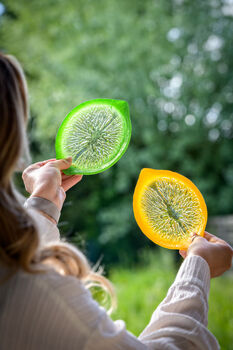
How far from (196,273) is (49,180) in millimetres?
288

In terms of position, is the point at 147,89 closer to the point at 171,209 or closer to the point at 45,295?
the point at 171,209

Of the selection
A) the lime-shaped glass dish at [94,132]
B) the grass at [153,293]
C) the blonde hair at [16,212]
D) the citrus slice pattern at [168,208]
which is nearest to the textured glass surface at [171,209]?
the citrus slice pattern at [168,208]

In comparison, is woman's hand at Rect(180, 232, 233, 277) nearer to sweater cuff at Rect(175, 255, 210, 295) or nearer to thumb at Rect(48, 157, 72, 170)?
sweater cuff at Rect(175, 255, 210, 295)

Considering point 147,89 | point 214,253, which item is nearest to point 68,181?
point 214,253

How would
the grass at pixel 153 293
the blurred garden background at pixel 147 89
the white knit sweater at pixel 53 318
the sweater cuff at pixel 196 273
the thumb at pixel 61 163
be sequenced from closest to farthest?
1. the white knit sweater at pixel 53 318
2. the sweater cuff at pixel 196 273
3. the thumb at pixel 61 163
4. the grass at pixel 153 293
5. the blurred garden background at pixel 147 89

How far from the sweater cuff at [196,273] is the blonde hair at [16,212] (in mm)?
153

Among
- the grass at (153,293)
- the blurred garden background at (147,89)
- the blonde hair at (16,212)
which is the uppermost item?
the blonde hair at (16,212)

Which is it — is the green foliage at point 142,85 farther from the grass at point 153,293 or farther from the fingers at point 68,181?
the fingers at point 68,181

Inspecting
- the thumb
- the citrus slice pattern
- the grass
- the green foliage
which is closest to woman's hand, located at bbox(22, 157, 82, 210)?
the thumb

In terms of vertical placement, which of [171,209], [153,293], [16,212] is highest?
[16,212]

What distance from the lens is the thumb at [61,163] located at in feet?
2.21

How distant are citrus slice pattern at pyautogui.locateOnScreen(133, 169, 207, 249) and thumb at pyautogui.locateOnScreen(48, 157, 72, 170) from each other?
141 mm

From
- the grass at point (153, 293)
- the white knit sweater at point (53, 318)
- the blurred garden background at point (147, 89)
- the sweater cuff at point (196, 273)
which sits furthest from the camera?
the blurred garden background at point (147, 89)

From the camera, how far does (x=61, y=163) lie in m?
0.68
